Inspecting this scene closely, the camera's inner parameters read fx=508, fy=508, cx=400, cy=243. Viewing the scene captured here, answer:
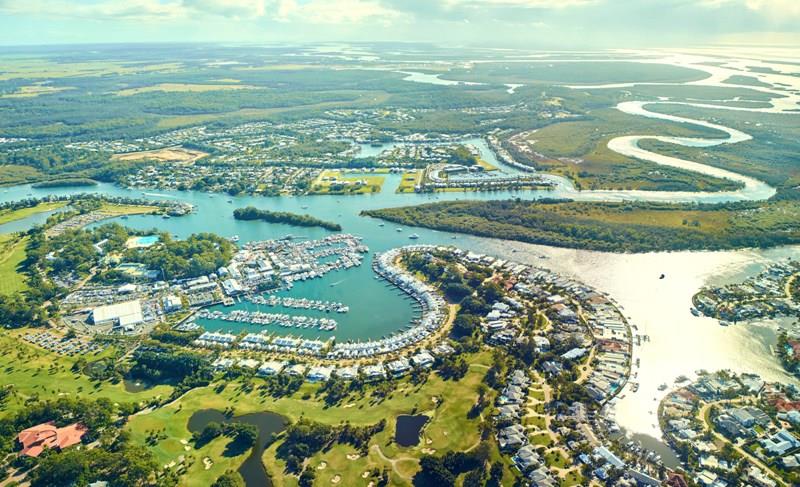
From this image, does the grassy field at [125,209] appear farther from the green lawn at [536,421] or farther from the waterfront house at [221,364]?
Result: the green lawn at [536,421]

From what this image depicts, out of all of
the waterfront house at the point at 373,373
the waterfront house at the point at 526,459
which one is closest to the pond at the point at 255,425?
the waterfront house at the point at 373,373

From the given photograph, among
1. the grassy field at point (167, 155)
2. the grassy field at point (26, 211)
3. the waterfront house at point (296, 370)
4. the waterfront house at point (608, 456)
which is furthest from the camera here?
the grassy field at point (167, 155)

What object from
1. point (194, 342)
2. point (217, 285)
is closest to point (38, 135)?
point (217, 285)

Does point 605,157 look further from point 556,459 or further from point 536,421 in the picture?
point 556,459

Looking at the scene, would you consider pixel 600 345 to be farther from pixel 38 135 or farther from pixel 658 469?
pixel 38 135

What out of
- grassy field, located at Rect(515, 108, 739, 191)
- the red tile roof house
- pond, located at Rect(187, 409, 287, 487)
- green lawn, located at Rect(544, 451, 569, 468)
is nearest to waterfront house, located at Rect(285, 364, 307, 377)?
pond, located at Rect(187, 409, 287, 487)

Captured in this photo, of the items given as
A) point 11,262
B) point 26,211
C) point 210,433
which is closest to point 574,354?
point 210,433

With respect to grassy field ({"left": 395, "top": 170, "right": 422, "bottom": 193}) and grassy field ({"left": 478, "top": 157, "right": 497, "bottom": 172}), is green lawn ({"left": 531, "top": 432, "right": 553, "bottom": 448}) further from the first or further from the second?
grassy field ({"left": 478, "top": 157, "right": 497, "bottom": 172})
